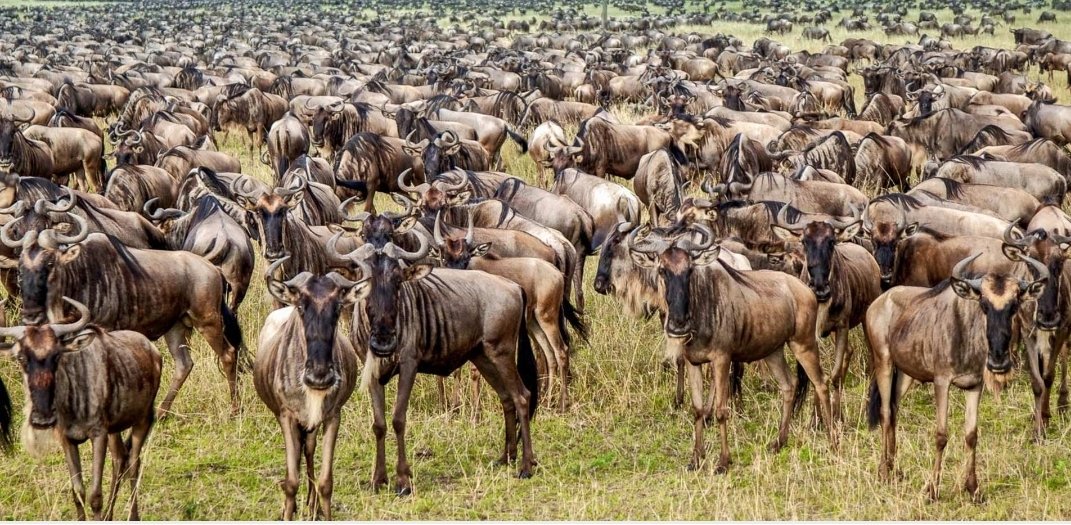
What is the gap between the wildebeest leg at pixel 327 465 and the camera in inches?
226

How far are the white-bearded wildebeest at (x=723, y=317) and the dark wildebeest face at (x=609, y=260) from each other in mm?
1274

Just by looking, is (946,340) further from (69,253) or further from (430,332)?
(69,253)

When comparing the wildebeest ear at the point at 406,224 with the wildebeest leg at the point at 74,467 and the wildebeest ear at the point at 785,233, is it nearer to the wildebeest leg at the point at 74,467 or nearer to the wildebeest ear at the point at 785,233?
the wildebeest ear at the point at 785,233

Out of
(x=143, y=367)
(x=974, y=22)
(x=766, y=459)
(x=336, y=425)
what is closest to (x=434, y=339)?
(x=336, y=425)

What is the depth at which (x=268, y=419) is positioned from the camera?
7590 millimetres

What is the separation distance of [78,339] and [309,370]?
107 centimetres

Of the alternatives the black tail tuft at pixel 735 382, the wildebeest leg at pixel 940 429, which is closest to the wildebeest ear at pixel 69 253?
the black tail tuft at pixel 735 382

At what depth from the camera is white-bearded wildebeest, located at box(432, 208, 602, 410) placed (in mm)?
7559

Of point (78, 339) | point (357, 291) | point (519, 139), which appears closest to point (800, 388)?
point (357, 291)

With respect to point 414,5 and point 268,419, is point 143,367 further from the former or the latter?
point 414,5

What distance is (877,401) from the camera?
22.8 feet

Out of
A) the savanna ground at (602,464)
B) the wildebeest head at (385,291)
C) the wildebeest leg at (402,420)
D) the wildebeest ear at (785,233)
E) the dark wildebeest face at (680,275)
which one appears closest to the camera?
the wildebeest head at (385,291)

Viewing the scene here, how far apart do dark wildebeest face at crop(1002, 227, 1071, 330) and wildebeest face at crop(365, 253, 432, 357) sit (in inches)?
149

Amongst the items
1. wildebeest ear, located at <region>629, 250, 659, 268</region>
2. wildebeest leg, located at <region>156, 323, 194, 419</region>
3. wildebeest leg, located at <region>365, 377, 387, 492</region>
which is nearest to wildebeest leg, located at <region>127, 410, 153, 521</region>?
wildebeest leg, located at <region>365, 377, 387, 492</region>
